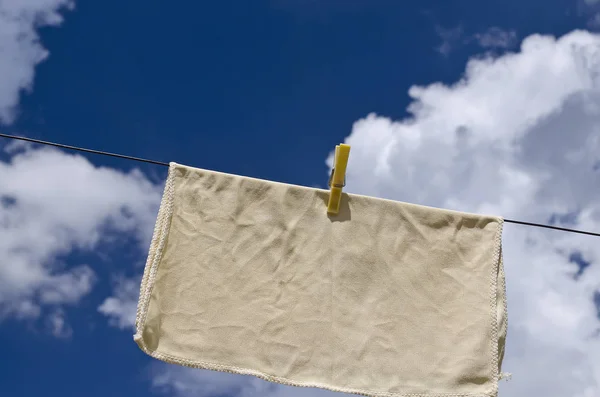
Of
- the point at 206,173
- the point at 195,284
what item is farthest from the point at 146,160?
the point at 195,284

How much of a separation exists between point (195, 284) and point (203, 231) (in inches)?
6.0

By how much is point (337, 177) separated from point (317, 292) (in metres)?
0.33

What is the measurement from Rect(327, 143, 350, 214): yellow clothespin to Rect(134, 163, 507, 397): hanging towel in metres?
0.03

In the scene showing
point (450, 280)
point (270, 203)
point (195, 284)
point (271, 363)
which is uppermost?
point (270, 203)

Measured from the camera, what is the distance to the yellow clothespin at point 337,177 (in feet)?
6.46

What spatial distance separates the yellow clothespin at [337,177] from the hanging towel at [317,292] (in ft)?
0.10

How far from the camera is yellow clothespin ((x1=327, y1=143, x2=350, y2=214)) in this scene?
6.46ft

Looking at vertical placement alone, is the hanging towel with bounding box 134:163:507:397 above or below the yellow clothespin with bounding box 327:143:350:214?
below

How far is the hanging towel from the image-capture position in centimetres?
195

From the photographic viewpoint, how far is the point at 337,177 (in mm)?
2020

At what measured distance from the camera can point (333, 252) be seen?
6.66ft

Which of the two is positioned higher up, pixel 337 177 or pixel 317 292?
pixel 337 177

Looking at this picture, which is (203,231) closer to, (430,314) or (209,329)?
(209,329)

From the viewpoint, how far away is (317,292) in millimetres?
1999
